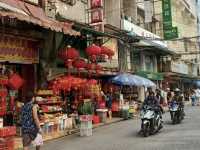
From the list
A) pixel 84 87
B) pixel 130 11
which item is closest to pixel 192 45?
pixel 130 11

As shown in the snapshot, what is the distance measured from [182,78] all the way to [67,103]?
30248 millimetres

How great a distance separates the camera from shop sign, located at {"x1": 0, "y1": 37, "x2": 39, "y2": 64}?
17.0m

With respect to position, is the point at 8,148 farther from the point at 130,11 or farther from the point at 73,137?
the point at 130,11

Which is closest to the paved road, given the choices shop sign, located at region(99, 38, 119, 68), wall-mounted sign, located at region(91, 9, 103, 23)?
wall-mounted sign, located at region(91, 9, 103, 23)

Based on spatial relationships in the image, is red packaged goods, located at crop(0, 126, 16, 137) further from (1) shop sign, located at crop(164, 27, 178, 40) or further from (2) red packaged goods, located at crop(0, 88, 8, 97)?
(1) shop sign, located at crop(164, 27, 178, 40)

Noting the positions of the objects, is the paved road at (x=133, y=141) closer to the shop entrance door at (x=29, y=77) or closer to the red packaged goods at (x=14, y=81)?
the red packaged goods at (x=14, y=81)

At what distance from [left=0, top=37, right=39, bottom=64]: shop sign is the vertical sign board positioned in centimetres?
572

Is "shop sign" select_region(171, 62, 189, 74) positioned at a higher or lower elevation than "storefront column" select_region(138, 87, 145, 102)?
higher

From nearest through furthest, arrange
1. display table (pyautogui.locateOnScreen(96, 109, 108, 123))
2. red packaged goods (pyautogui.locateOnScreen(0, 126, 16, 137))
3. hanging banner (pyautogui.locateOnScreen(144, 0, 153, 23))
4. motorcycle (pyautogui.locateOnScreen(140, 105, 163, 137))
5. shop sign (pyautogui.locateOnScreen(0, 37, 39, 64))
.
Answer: red packaged goods (pyautogui.locateOnScreen(0, 126, 16, 137)) < motorcycle (pyautogui.locateOnScreen(140, 105, 163, 137)) < shop sign (pyautogui.locateOnScreen(0, 37, 39, 64)) < display table (pyautogui.locateOnScreen(96, 109, 108, 123)) < hanging banner (pyautogui.locateOnScreen(144, 0, 153, 23))

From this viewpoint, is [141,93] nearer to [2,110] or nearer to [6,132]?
[2,110]

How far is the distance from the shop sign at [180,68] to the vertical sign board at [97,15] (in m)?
21.1

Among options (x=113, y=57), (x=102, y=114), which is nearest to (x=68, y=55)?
(x=102, y=114)

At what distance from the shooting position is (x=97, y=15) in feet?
79.4

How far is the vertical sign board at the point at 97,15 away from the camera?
23938mm
